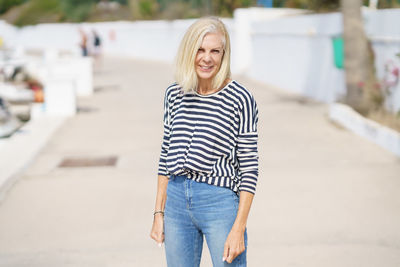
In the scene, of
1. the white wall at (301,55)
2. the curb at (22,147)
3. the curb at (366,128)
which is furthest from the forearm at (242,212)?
the white wall at (301,55)

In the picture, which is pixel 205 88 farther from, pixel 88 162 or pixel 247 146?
pixel 88 162

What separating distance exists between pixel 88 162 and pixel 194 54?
264 inches

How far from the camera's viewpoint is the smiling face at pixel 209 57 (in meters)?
2.95

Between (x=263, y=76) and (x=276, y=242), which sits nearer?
(x=276, y=242)

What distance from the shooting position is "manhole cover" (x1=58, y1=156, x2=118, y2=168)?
922cm

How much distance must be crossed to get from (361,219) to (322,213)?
401 mm

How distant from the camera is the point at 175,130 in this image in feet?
9.91

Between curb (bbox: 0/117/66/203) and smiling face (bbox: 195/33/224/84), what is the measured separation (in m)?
4.90

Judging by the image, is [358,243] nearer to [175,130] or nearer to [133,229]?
[133,229]

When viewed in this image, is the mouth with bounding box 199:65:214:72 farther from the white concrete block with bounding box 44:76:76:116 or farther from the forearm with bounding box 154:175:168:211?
the white concrete block with bounding box 44:76:76:116

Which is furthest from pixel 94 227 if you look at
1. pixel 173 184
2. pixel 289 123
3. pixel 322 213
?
pixel 289 123

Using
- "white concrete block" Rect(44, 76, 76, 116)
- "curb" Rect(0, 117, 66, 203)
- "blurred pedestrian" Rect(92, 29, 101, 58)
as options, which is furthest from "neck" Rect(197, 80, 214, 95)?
"blurred pedestrian" Rect(92, 29, 101, 58)

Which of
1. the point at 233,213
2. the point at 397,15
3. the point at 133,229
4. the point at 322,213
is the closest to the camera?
the point at 233,213

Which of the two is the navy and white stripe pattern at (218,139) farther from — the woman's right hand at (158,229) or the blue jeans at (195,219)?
the woman's right hand at (158,229)
